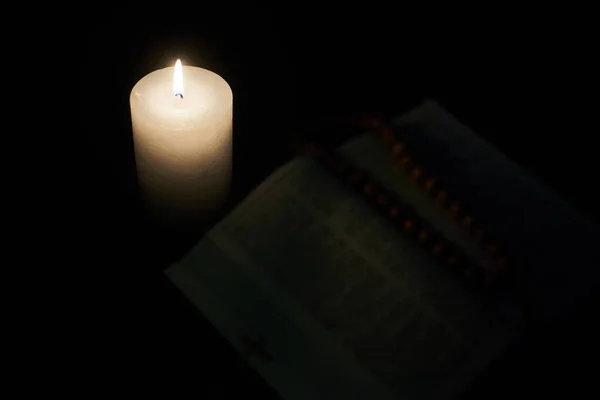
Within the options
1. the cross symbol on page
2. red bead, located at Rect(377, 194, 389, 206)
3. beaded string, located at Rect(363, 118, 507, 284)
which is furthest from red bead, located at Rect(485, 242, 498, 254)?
the cross symbol on page

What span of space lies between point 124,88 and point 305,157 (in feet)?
1.19

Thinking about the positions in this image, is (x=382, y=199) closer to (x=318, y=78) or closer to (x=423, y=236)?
(x=423, y=236)

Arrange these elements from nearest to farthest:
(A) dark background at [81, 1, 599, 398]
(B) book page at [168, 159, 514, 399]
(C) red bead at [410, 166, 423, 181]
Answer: (B) book page at [168, 159, 514, 399] < (C) red bead at [410, 166, 423, 181] < (A) dark background at [81, 1, 599, 398]

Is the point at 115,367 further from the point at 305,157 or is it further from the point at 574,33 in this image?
the point at 574,33

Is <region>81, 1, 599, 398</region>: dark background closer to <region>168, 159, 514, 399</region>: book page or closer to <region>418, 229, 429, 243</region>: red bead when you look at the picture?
<region>168, 159, 514, 399</region>: book page

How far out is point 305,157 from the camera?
→ 61 cm

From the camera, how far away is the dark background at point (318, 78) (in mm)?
737

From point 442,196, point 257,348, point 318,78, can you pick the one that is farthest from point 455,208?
point 318,78

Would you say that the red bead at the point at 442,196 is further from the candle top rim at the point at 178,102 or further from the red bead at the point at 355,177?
the candle top rim at the point at 178,102

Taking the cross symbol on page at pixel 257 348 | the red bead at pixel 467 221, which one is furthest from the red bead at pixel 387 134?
the cross symbol on page at pixel 257 348

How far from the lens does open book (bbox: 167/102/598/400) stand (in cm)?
51

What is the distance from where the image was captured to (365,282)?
1.79ft

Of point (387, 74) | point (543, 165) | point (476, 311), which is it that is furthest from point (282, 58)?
point (476, 311)

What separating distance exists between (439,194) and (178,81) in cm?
28
